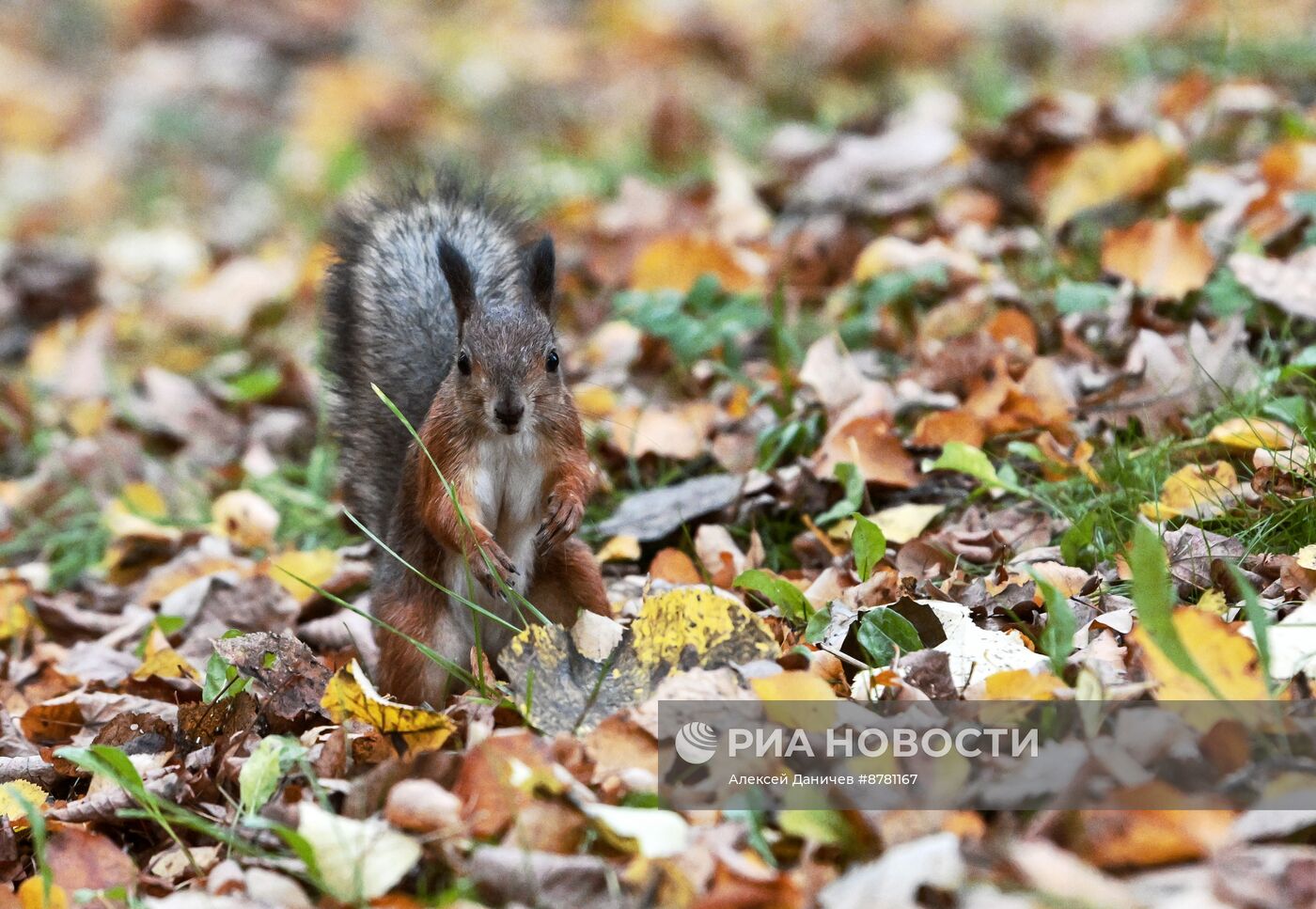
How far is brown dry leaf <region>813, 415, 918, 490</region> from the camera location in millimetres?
3641

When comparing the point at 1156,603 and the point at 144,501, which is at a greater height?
the point at 144,501

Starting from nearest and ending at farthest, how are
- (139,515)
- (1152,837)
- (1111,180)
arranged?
1. (1152,837)
2. (139,515)
3. (1111,180)

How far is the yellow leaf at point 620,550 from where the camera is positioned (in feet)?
12.0

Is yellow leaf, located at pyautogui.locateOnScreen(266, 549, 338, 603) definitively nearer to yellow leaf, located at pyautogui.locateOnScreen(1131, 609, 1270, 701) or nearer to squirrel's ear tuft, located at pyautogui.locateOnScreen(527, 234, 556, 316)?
squirrel's ear tuft, located at pyautogui.locateOnScreen(527, 234, 556, 316)

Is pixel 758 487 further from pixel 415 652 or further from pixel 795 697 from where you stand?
pixel 795 697

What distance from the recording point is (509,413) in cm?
297

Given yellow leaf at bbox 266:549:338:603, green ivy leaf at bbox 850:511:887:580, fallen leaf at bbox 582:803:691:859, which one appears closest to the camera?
fallen leaf at bbox 582:803:691:859

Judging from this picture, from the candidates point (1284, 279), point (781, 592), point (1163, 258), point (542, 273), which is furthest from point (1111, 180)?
point (781, 592)

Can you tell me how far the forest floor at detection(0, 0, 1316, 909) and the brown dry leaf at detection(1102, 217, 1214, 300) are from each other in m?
0.02

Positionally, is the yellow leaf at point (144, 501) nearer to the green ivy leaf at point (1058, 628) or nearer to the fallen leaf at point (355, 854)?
the fallen leaf at point (355, 854)

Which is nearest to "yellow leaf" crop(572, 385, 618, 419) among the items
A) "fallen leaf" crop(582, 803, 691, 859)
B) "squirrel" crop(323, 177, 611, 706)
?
"squirrel" crop(323, 177, 611, 706)

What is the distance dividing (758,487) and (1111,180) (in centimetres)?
188

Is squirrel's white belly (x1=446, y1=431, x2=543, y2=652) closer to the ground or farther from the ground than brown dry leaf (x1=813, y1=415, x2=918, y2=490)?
closer to the ground

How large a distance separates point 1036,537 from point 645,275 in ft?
6.79
